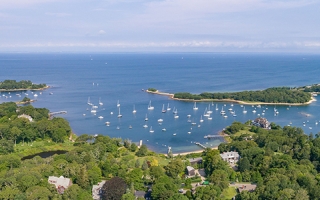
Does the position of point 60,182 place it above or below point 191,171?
above

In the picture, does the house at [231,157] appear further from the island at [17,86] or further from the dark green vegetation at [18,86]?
the dark green vegetation at [18,86]

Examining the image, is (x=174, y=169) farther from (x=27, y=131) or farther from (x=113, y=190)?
(x=27, y=131)

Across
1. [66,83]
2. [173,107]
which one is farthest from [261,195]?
[66,83]

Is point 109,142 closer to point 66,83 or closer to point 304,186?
point 304,186

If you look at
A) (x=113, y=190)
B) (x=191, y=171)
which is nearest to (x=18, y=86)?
(x=191, y=171)

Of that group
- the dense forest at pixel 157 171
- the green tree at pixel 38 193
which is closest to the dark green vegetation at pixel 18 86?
the dense forest at pixel 157 171

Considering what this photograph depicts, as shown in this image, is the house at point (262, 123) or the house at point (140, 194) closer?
the house at point (140, 194)

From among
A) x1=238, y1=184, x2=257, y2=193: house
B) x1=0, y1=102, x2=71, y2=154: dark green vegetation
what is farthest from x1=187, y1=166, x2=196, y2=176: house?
x1=0, y1=102, x2=71, y2=154: dark green vegetation

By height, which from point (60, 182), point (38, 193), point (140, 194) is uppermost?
point (38, 193)
